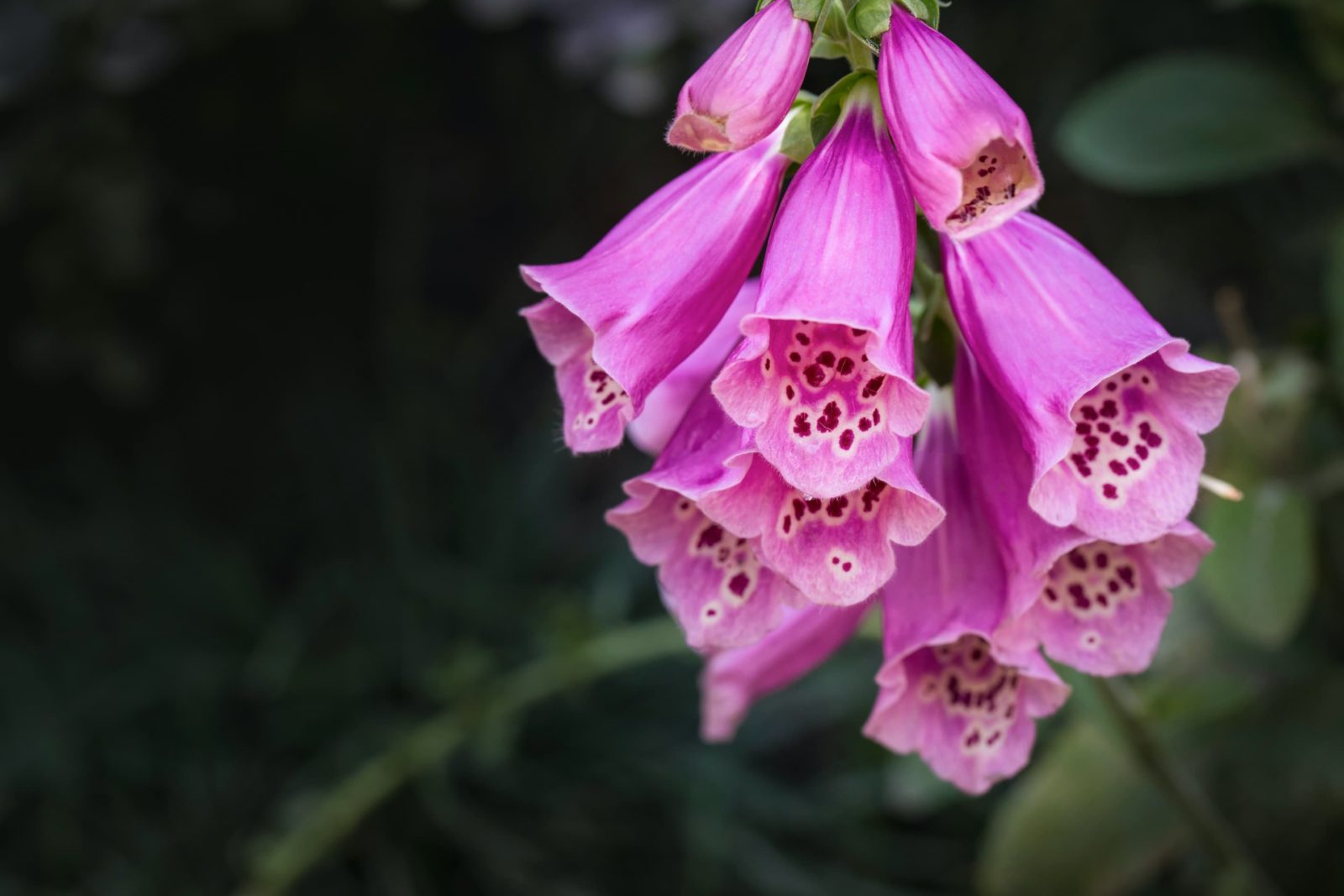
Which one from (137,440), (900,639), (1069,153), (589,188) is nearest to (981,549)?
(900,639)

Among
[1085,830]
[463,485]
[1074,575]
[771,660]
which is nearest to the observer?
[1074,575]

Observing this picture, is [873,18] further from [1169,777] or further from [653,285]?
[1169,777]

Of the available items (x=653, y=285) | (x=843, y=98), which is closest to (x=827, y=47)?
(x=843, y=98)

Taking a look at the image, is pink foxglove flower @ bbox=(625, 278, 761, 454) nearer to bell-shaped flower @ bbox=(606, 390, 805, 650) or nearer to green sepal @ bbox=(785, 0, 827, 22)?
bell-shaped flower @ bbox=(606, 390, 805, 650)

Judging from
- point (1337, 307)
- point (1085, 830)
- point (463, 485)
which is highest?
point (1337, 307)

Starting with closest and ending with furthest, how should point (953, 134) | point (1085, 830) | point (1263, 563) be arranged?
point (953, 134) → point (1263, 563) → point (1085, 830)
